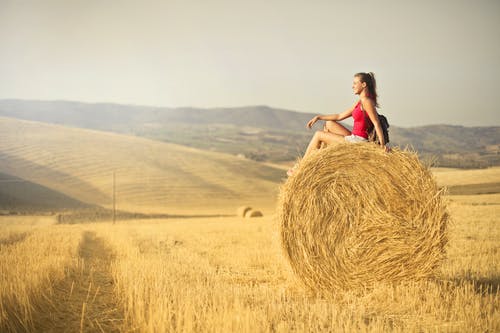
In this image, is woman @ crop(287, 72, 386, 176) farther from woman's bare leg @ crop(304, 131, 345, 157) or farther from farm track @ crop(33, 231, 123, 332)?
farm track @ crop(33, 231, 123, 332)

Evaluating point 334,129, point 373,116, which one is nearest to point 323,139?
point 334,129

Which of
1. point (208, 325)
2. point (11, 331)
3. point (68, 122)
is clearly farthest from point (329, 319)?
point (68, 122)

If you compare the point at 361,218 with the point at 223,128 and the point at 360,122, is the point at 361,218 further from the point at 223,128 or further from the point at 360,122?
the point at 223,128

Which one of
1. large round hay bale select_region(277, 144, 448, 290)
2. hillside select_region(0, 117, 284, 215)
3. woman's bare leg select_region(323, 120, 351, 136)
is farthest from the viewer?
hillside select_region(0, 117, 284, 215)

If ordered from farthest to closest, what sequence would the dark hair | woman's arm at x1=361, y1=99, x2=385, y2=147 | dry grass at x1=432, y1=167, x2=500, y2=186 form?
dry grass at x1=432, y1=167, x2=500, y2=186
the dark hair
woman's arm at x1=361, y1=99, x2=385, y2=147

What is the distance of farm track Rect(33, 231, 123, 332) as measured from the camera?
15.0ft

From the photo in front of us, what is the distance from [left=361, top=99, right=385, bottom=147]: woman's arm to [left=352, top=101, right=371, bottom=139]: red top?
5.7 inches

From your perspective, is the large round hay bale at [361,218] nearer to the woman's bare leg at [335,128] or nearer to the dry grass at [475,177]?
the woman's bare leg at [335,128]

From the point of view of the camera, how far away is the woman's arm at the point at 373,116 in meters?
6.31

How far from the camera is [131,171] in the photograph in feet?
171

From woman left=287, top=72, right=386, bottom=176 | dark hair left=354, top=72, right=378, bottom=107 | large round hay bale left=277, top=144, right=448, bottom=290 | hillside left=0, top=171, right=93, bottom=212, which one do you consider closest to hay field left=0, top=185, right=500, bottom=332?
large round hay bale left=277, top=144, right=448, bottom=290

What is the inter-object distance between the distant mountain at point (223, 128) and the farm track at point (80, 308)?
68.0ft

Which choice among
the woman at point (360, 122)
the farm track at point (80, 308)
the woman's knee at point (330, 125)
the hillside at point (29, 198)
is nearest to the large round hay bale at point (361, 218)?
the woman at point (360, 122)

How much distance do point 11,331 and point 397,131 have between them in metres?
92.5
